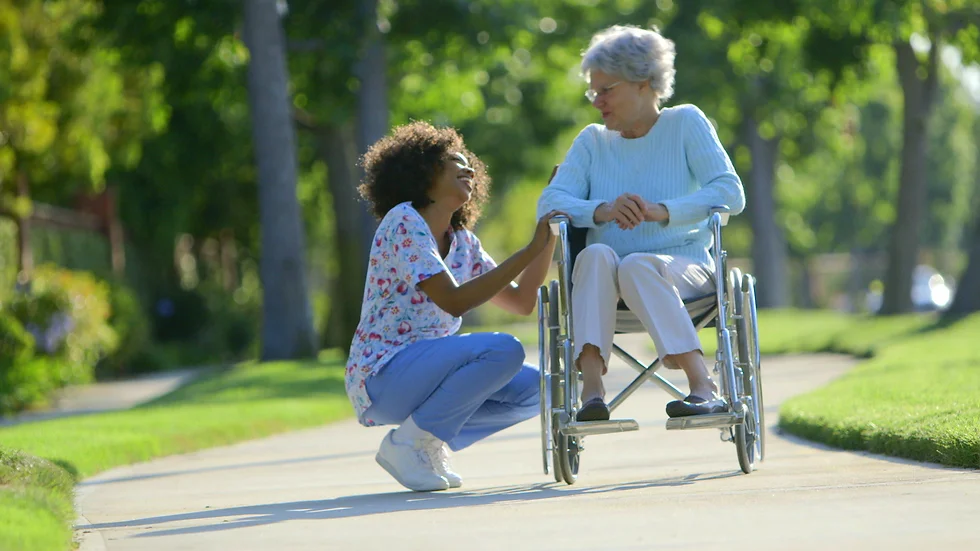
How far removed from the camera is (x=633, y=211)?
20.9 ft

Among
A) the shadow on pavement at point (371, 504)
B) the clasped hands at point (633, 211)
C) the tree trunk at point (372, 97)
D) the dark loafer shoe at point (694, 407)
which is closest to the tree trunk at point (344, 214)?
the tree trunk at point (372, 97)

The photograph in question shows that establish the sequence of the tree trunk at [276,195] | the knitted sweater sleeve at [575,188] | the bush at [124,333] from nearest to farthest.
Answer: the knitted sweater sleeve at [575,188], the tree trunk at [276,195], the bush at [124,333]

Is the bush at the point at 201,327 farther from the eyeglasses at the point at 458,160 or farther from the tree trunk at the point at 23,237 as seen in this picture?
the eyeglasses at the point at 458,160

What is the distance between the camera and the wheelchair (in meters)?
6.24

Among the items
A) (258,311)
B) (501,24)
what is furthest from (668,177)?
(258,311)

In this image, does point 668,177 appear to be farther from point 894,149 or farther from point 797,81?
point 894,149

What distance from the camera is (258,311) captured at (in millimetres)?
33406

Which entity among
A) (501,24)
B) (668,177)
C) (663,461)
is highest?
(501,24)

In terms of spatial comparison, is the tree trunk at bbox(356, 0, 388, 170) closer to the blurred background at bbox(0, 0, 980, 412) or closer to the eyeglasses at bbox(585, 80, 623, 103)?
the blurred background at bbox(0, 0, 980, 412)

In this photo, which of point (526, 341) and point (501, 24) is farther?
point (526, 341)

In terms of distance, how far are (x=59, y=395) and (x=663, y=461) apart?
12029 millimetres

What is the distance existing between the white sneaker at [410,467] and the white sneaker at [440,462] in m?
0.07

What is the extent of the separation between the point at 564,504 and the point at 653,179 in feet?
5.51

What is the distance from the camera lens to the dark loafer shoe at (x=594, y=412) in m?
6.11
